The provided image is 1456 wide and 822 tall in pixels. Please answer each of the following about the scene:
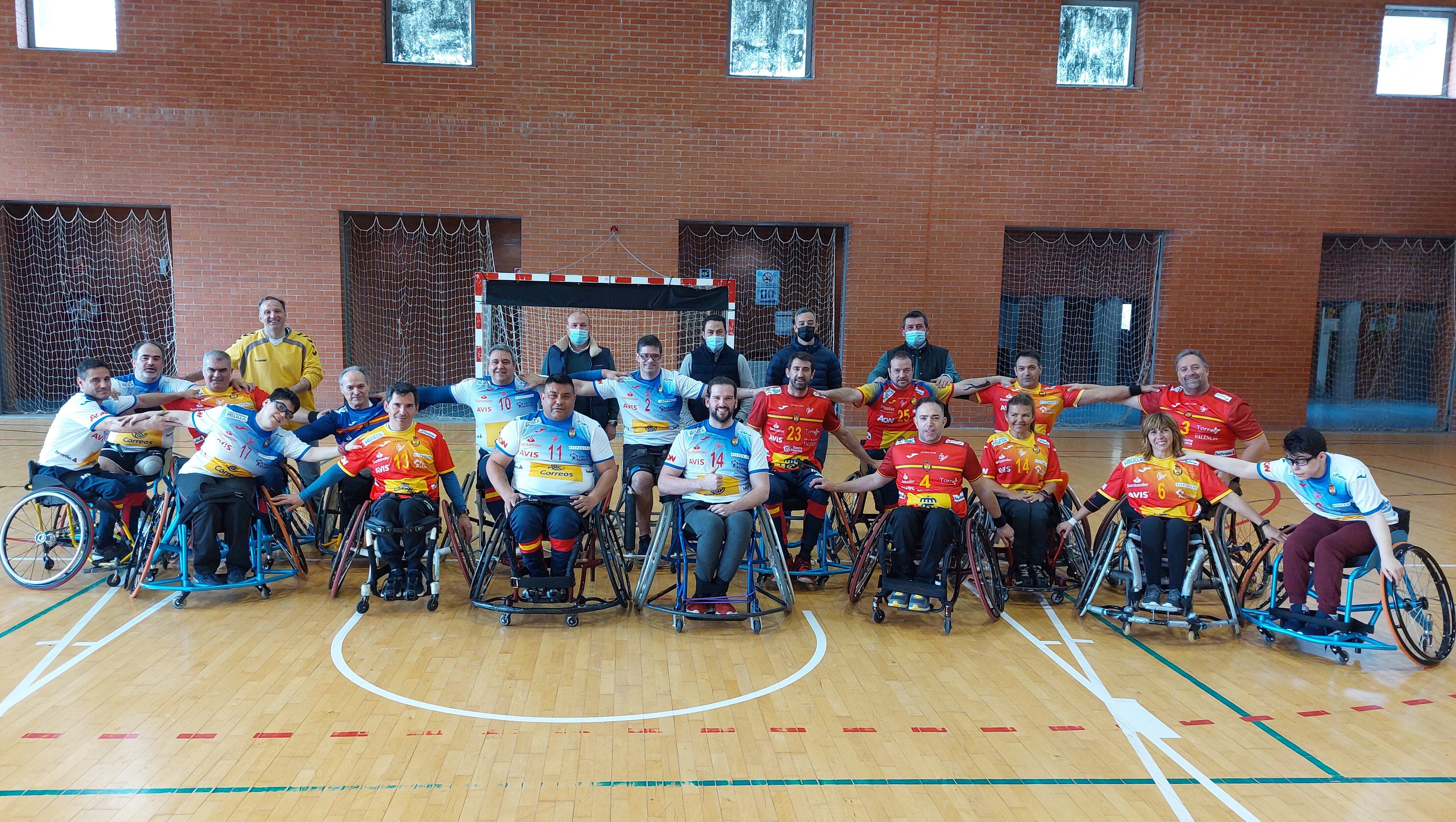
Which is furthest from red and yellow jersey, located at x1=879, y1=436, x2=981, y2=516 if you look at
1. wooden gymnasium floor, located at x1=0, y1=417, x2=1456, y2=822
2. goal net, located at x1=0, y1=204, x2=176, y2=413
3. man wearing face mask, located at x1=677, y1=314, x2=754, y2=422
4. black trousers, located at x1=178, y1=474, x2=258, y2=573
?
goal net, located at x1=0, y1=204, x2=176, y2=413

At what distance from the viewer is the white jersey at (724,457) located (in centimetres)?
441

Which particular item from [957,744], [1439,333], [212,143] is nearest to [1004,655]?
[957,744]

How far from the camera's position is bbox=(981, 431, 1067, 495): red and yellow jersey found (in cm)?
480

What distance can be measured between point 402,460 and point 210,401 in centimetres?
151

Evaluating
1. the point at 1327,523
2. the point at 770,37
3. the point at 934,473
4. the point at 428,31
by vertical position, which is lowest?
the point at 1327,523

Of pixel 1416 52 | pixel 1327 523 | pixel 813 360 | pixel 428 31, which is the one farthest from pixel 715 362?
pixel 1416 52

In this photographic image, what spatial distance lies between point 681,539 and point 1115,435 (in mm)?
8749

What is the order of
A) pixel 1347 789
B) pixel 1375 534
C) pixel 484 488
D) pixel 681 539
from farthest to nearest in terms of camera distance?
pixel 484 488 < pixel 681 539 < pixel 1375 534 < pixel 1347 789

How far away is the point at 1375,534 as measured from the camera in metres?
3.73

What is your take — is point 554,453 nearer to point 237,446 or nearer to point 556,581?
point 556,581

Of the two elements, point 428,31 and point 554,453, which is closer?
point 554,453

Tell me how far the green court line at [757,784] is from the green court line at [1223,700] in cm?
9

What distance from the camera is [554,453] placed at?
446 centimetres

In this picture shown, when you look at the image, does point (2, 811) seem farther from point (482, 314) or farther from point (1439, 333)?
point (1439, 333)
